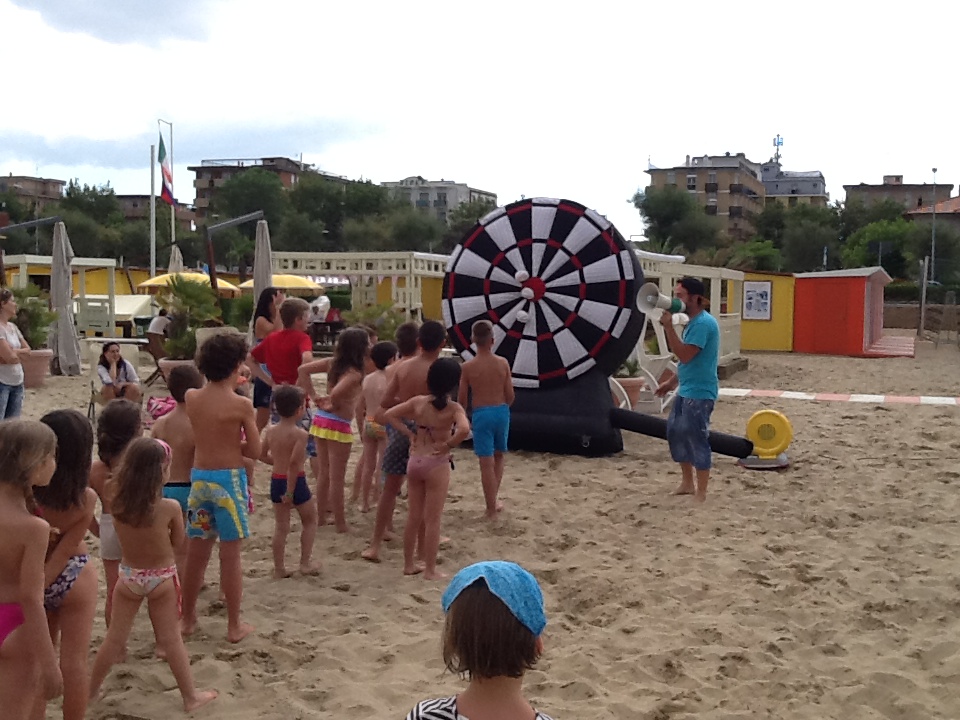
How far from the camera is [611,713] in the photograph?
11.3 ft

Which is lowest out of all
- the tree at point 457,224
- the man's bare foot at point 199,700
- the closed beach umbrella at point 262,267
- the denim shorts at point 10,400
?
the man's bare foot at point 199,700

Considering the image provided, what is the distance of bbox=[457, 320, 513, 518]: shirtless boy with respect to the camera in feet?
19.9

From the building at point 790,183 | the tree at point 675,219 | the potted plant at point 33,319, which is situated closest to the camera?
the potted plant at point 33,319

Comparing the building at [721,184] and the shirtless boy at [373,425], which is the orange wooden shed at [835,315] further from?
the building at [721,184]

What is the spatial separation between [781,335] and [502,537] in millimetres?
18549

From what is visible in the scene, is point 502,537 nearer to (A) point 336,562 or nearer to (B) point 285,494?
(A) point 336,562

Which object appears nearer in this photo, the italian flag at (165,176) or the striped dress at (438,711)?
the striped dress at (438,711)

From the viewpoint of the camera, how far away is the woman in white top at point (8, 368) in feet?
21.5

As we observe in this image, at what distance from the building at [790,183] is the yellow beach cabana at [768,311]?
8333cm

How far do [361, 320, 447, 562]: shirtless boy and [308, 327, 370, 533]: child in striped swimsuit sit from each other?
0.34 m

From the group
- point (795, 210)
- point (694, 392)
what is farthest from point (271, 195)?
point (694, 392)

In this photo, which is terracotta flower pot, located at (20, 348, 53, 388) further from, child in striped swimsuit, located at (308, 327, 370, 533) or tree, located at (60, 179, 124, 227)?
tree, located at (60, 179, 124, 227)

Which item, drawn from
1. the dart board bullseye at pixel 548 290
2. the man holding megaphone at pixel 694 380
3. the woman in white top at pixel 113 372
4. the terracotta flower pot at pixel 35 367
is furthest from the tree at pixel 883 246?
the woman in white top at pixel 113 372

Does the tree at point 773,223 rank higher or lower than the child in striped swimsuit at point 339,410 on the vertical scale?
higher
